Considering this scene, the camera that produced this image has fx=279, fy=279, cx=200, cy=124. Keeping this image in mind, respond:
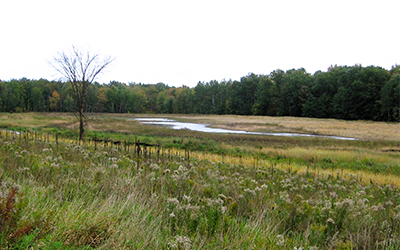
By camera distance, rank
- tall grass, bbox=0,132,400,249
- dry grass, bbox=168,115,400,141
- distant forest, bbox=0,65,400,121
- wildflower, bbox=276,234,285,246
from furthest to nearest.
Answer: distant forest, bbox=0,65,400,121
dry grass, bbox=168,115,400,141
wildflower, bbox=276,234,285,246
tall grass, bbox=0,132,400,249

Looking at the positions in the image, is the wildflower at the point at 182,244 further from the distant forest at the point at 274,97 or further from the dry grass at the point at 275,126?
the distant forest at the point at 274,97

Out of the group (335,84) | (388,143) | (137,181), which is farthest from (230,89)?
(137,181)

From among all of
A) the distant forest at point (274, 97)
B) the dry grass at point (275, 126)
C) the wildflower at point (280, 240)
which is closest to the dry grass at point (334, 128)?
the dry grass at point (275, 126)

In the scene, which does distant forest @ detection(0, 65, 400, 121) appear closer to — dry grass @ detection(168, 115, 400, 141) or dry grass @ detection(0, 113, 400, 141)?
dry grass @ detection(0, 113, 400, 141)

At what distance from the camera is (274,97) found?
10444cm

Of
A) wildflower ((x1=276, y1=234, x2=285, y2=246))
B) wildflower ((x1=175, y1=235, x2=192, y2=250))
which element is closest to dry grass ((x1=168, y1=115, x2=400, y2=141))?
wildflower ((x1=276, y1=234, x2=285, y2=246))

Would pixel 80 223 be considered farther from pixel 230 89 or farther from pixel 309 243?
pixel 230 89

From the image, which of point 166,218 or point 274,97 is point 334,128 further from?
point 274,97

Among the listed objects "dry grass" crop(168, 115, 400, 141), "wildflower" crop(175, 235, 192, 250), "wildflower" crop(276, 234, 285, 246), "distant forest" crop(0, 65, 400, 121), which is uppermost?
"distant forest" crop(0, 65, 400, 121)

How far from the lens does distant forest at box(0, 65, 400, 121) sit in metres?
78.1

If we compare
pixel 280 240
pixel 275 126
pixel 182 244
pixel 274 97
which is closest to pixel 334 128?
pixel 275 126

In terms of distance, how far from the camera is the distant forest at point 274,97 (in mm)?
78062

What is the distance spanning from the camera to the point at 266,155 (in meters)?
20.5

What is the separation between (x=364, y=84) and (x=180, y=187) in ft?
288
